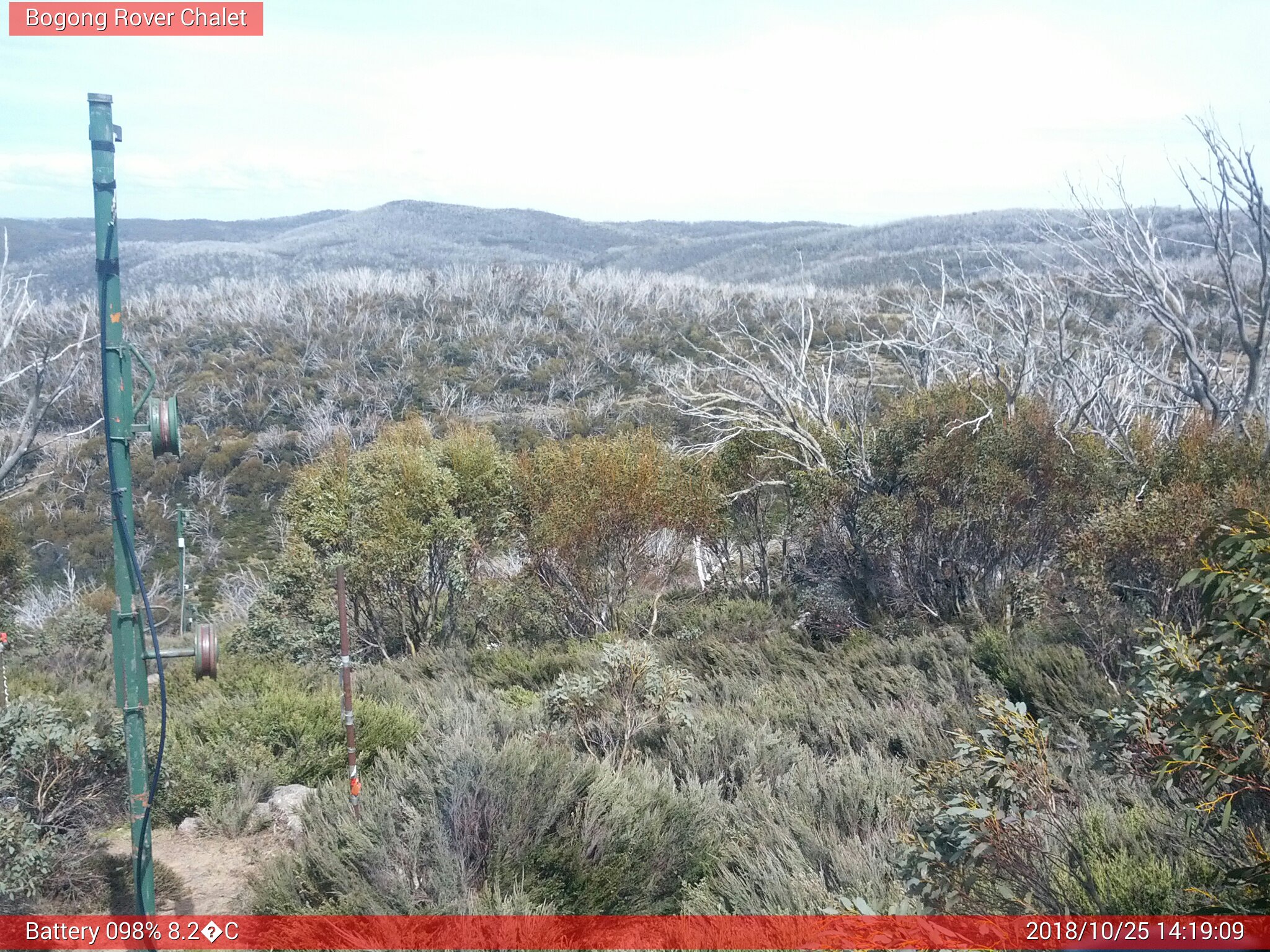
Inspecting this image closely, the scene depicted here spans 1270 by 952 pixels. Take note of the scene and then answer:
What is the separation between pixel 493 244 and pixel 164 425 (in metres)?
126

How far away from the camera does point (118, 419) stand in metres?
3.66

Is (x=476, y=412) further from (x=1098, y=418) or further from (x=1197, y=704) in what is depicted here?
(x=1197, y=704)

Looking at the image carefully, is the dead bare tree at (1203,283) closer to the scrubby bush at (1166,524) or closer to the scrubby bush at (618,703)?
the scrubby bush at (1166,524)

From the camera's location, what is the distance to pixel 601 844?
14.0 ft

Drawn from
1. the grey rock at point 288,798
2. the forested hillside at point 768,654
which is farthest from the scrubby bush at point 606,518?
the grey rock at point 288,798

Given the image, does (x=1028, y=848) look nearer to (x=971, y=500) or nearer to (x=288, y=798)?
(x=288, y=798)

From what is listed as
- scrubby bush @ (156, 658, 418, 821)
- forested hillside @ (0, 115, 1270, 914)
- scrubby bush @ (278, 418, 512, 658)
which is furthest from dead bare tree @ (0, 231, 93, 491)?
scrubby bush @ (156, 658, 418, 821)

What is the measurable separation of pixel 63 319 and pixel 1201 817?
2394 inches

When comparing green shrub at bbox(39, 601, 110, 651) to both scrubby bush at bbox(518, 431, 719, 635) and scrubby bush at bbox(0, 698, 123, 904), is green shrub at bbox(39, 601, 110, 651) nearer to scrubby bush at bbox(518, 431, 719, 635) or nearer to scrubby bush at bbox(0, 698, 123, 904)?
scrubby bush at bbox(518, 431, 719, 635)

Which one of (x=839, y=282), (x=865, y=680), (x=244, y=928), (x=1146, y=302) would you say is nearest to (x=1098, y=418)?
(x=1146, y=302)

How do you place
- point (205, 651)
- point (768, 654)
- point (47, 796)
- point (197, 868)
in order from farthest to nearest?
point (768, 654) → point (197, 868) → point (47, 796) → point (205, 651)

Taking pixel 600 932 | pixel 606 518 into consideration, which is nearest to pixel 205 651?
pixel 600 932

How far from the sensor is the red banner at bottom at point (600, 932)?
2.77 meters

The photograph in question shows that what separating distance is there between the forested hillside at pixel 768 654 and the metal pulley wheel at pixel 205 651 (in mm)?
1064
